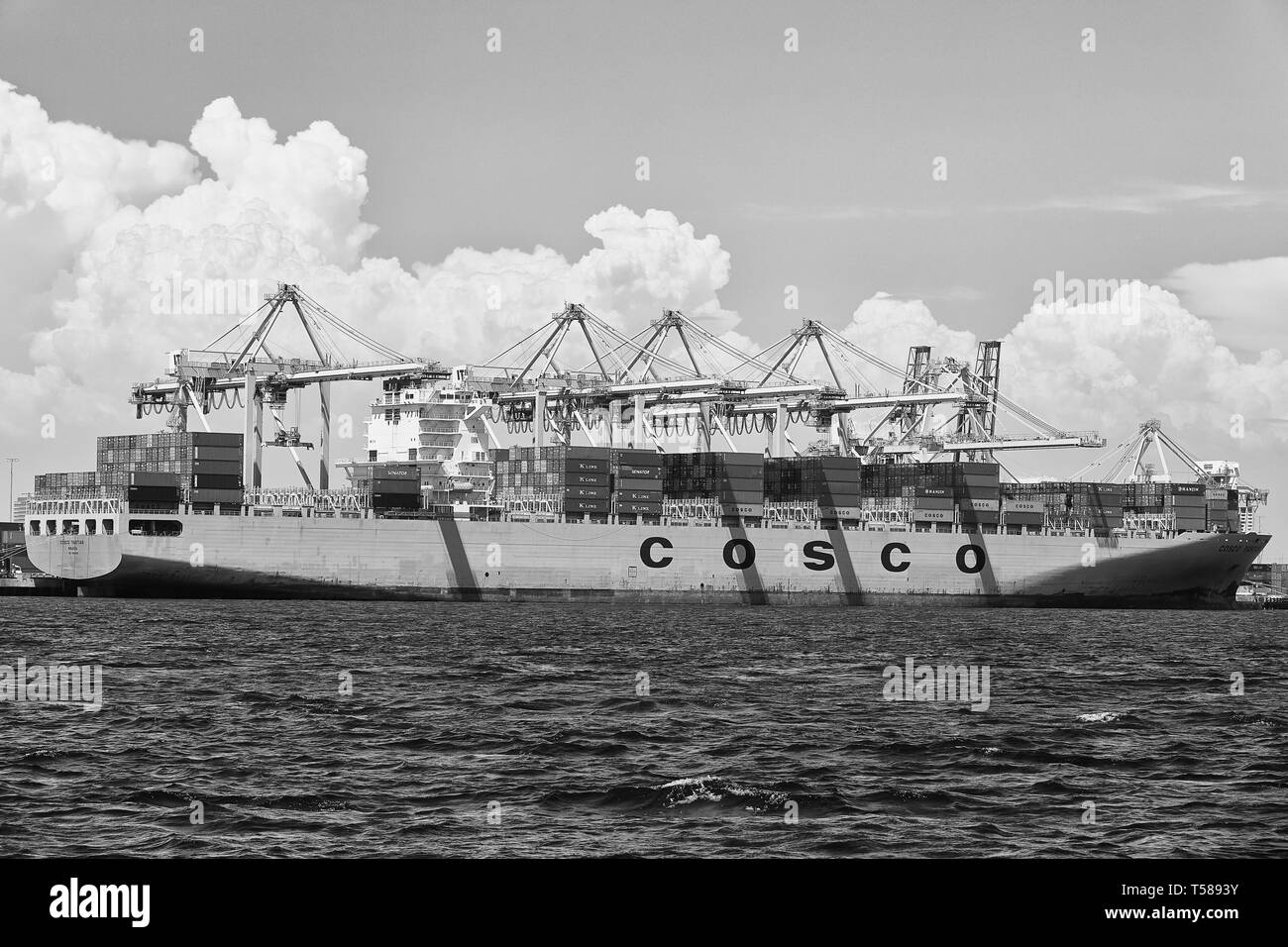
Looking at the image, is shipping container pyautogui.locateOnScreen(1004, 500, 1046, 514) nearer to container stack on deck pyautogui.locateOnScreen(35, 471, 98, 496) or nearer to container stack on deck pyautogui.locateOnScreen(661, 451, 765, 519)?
container stack on deck pyautogui.locateOnScreen(661, 451, 765, 519)

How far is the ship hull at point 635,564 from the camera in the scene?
89438 millimetres

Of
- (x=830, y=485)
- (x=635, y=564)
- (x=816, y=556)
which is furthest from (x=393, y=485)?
(x=830, y=485)

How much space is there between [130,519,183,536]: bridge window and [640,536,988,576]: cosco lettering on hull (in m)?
30.2

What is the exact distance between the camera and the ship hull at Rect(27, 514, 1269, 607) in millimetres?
89438

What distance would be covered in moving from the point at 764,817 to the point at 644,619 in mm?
57615

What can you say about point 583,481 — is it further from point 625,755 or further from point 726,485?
point 625,755

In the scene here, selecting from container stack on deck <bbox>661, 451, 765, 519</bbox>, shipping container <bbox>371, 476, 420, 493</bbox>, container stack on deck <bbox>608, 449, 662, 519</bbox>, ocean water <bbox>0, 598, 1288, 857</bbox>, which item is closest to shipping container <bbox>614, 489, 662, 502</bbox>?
container stack on deck <bbox>608, 449, 662, 519</bbox>

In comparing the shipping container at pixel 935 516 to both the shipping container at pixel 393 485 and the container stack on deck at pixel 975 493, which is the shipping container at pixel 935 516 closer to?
the container stack on deck at pixel 975 493

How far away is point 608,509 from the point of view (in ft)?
332

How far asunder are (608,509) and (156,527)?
29.5 meters
